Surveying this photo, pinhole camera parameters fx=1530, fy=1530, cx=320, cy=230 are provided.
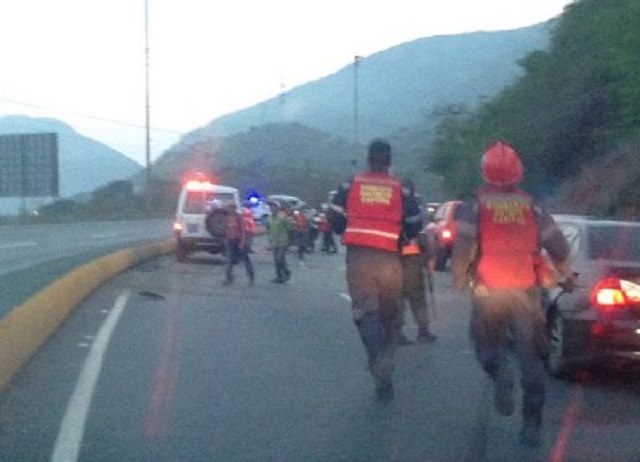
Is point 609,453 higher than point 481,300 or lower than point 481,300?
lower

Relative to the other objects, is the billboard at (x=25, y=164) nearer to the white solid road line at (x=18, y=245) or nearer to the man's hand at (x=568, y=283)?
the white solid road line at (x=18, y=245)

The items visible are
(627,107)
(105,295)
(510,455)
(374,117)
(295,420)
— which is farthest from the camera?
(374,117)

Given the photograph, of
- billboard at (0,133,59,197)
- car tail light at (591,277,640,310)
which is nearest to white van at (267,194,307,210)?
car tail light at (591,277,640,310)

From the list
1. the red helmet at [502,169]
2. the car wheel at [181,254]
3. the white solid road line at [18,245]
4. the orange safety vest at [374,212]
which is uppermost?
the red helmet at [502,169]

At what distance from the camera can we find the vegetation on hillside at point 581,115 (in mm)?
37625

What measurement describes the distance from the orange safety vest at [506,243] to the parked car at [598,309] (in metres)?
2.74

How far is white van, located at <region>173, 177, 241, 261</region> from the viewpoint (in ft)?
120

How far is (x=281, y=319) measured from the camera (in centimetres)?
1912

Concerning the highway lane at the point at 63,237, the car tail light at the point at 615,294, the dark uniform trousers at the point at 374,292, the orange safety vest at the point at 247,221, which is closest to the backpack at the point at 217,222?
the orange safety vest at the point at 247,221

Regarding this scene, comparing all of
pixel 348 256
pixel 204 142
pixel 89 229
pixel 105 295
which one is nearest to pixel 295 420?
pixel 348 256

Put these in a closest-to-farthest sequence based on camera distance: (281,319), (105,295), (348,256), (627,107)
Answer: (348,256) → (281,319) → (105,295) → (627,107)

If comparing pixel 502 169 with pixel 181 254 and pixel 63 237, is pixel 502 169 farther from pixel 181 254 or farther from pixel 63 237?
pixel 63 237

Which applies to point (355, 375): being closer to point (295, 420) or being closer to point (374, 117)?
point (295, 420)

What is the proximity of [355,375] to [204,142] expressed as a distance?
105m
